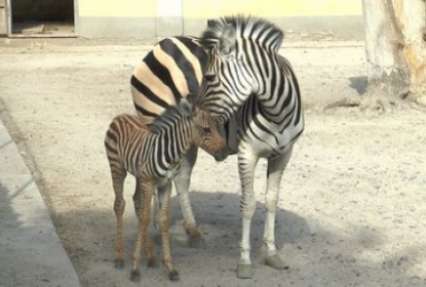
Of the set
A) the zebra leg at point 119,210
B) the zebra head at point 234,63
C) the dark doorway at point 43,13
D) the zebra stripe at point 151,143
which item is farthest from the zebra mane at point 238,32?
the dark doorway at point 43,13

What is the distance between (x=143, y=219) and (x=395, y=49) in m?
7.12

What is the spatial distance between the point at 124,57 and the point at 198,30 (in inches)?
90.3

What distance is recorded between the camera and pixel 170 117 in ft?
22.3

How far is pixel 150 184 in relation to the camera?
680 cm

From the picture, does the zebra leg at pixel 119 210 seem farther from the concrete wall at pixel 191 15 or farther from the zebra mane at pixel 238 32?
the concrete wall at pixel 191 15

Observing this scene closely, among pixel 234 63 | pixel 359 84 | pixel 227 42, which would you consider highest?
pixel 227 42

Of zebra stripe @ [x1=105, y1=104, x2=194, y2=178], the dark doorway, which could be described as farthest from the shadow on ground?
the dark doorway

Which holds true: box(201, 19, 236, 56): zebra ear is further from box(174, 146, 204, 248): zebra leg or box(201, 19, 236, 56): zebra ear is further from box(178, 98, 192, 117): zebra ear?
box(174, 146, 204, 248): zebra leg

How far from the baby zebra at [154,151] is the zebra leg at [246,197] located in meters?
0.47

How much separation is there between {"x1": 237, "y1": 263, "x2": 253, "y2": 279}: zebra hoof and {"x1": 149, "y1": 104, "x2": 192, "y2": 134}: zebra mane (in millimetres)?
1140

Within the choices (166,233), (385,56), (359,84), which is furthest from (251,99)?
(359,84)

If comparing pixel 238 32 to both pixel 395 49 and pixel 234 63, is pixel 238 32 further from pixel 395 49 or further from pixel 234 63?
pixel 395 49

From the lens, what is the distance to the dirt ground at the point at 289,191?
7.23 metres

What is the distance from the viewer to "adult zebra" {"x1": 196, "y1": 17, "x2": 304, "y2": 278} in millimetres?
6605
